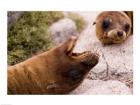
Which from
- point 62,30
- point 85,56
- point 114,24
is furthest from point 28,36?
point 114,24

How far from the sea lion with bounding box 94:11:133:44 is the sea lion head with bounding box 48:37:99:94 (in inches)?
4.7

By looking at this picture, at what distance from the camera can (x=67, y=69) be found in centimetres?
211

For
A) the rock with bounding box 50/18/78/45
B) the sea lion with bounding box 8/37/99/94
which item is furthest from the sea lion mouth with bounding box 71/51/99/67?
the rock with bounding box 50/18/78/45

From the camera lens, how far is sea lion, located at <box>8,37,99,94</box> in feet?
6.89

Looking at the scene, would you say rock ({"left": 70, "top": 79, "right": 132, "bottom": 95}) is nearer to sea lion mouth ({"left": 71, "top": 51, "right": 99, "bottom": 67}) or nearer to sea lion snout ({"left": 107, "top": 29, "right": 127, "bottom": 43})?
sea lion mouth ({"left": 71, "top": 51, "right": 99, "bottom": 67})

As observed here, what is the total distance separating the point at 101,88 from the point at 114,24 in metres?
0.31

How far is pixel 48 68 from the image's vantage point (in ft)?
6.94

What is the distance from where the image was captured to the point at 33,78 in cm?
210
